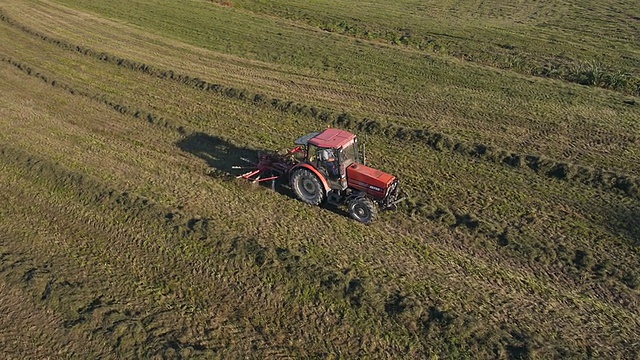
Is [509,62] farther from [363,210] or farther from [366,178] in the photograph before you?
[363,210]

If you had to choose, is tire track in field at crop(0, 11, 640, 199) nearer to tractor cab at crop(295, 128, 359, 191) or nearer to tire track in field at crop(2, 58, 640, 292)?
tire track in field at crop(2, 58, 640, 292)

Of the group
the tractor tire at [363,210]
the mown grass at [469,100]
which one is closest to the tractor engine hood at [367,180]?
the tractor tire at [363,210]

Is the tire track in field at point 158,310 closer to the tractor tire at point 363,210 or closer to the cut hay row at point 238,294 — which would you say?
the cut hay row at point 238,294

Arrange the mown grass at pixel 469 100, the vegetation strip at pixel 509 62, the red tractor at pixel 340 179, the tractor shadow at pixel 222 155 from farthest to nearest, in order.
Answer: the vegetation strip at pixel 509 62, the mown grass at pixel 469 100, the tractor shadow at pixel 222 155, the red tractor at pixel 340 179

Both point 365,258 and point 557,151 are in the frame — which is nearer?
point 365,258

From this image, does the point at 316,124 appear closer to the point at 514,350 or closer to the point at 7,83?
the point at 514,350

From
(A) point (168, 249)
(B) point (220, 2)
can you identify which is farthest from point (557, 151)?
(B) point (220, 2)
